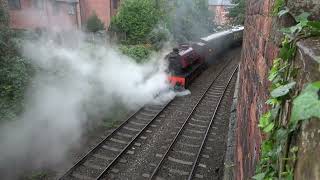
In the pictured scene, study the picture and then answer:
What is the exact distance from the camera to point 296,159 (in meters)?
1.11

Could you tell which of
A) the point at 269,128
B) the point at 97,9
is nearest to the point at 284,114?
the point at 269,128

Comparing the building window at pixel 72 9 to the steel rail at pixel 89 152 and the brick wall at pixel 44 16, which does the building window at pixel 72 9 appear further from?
the steel rail at pixel 89 152

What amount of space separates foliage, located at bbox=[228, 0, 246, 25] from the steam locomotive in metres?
7.51

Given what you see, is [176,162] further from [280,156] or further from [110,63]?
[110,63]

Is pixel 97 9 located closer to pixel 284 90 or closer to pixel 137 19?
pixel 137 19

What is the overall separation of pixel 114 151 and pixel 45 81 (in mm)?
5035

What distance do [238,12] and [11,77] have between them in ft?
87.4

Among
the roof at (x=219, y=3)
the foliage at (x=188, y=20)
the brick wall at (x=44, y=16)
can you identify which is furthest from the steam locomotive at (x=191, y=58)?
the roof at (x=219, y=3)

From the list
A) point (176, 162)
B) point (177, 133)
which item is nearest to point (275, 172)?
point (176, 162)

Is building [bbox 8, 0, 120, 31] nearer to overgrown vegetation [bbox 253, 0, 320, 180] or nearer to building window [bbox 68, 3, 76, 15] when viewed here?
building window [bbox 68, 3, 76, 15]

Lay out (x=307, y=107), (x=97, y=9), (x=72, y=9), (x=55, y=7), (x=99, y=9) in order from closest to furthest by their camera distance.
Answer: (x=307, y=107), (x=55, y=7), (x=72, y=9), (x=97, y=9), (x=99, y=9)

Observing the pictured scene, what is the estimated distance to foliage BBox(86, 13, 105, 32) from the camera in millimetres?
25953

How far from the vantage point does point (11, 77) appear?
1074 cm

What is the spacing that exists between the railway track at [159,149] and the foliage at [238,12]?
716 inches
